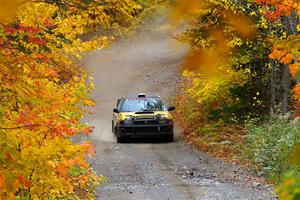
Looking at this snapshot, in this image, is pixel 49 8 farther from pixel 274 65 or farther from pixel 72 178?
pixel 274 65

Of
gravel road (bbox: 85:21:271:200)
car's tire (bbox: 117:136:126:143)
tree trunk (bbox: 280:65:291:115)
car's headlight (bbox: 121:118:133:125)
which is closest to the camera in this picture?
gravel road (bbox: 85:21:271:200)

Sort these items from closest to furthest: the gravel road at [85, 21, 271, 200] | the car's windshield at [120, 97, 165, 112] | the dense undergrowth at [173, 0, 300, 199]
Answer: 1. the gravel road at [85, 21, 271, 200]
2. the dense undergrowth at [173, 0, 300, 199]
3. the car's windshield at [120, 97, 165, 112]

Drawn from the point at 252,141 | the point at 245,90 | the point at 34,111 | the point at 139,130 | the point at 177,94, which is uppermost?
the point at 34,111

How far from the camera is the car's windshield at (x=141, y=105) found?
1980cm

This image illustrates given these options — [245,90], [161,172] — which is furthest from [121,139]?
[161,172]

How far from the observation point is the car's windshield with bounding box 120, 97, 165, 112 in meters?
19.8

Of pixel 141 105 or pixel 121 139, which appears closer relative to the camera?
pixel 121 139

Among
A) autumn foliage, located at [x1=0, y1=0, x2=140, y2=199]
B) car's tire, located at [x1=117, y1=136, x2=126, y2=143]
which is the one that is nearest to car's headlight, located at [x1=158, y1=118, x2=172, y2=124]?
car's tire, located at [x1=117, y1=136, x2=126, y2=143]

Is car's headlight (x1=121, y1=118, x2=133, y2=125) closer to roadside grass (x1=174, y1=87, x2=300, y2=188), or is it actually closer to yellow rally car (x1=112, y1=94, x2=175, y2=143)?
yellow rally car (x1=112, y1=94, x2=175, y2=143)

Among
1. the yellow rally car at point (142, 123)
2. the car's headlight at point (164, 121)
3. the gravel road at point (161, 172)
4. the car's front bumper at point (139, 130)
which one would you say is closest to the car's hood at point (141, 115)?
the yellow rally car at point (142, 123)

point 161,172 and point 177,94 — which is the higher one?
point 177,94

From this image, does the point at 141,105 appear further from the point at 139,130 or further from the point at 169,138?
the point at 169,138

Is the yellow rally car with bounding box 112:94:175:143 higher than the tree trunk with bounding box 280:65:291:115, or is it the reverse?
the tree trunk with bounding box 280:65:291:115

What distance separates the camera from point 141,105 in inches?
789
